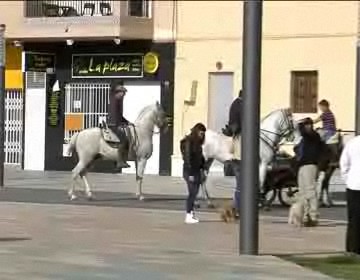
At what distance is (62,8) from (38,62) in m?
2.03

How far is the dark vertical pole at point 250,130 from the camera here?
47.3ft

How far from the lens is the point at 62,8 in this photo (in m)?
37.6

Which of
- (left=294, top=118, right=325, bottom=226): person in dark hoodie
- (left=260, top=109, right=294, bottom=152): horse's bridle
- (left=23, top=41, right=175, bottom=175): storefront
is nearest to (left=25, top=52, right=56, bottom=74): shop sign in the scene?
(left=23, top=41, right=175, bottom=175): storefront

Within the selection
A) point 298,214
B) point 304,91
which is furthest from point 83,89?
point 298,214

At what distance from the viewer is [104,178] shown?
110ft

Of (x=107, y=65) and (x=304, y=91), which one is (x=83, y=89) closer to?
(x=107, y=65)

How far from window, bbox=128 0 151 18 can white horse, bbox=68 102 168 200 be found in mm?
12075

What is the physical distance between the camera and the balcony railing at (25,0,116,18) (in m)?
37.2

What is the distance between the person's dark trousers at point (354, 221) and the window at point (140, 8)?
877 inches

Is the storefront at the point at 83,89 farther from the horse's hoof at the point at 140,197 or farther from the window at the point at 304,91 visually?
the horse's hoof at the point at 140,197

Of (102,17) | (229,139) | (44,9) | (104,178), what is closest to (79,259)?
(229,139)

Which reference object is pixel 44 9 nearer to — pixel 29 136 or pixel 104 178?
pixel 29 136

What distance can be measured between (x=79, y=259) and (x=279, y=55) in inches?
819

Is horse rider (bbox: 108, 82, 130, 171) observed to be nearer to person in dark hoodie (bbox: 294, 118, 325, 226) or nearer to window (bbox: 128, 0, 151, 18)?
person in dark hoodie (bbox: 294, 118, 325, 226)
